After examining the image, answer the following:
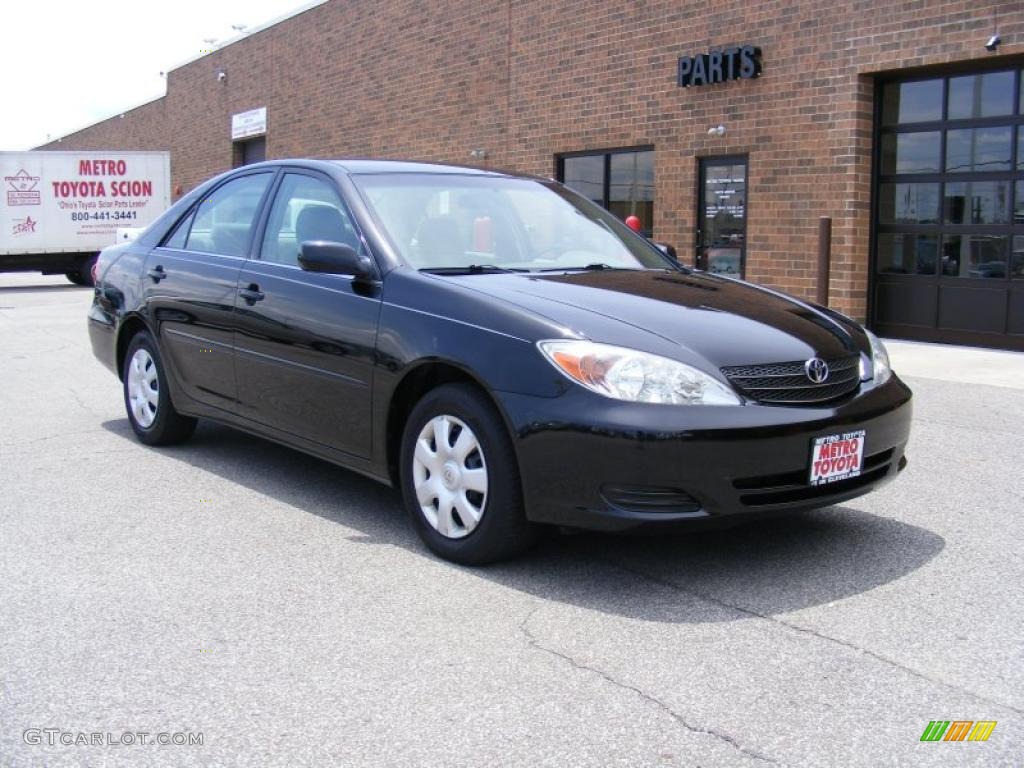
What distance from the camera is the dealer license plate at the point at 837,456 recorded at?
4.06 m

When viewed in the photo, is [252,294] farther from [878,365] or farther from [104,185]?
[104,185]

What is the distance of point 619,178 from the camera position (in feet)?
54.1

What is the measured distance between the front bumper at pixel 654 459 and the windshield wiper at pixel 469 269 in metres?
0.90

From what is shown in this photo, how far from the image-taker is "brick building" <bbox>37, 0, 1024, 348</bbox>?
12070 millimetres

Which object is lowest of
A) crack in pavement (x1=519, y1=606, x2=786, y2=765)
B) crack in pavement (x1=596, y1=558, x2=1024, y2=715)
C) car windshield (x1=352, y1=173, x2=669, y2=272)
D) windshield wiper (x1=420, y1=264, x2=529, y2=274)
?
crack in pavement (x1=519, y1=606, x2=786, y2=765)

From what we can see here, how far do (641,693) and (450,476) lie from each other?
4.45 feet

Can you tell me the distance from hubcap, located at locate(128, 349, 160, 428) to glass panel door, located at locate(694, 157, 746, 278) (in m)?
9.55

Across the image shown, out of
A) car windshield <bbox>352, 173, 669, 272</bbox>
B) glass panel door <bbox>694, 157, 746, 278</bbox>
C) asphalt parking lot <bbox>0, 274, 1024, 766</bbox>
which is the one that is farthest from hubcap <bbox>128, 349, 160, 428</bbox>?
glass panel door <bbox>694, 157, 746, 278</bbox>

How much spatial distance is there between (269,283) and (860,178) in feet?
31.1

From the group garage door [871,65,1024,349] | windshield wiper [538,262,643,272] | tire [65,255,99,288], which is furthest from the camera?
tire [65,255,99,288]

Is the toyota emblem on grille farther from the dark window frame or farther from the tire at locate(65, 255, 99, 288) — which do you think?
the tire at locate(65, 255, 99, 288)

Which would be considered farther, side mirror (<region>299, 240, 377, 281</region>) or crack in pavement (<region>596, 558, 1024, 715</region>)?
side mirror (<region>299, 240, 377, 281</region>)

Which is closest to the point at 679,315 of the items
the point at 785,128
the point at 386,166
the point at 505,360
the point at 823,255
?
the point at 505,360

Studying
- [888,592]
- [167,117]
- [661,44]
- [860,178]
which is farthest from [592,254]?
[167,117]
